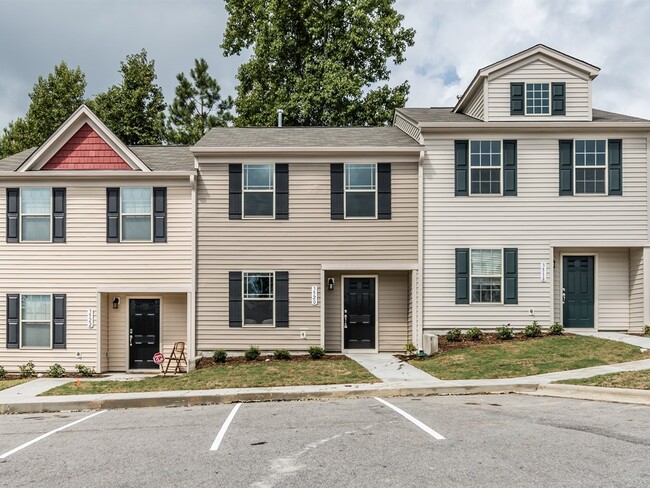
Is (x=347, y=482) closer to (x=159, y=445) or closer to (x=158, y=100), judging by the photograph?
(x=159, y=445)

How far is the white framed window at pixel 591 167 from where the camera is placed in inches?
774

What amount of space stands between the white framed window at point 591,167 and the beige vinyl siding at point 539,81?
957 mm

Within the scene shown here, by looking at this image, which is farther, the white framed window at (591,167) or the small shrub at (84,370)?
the white framed window at (591,167)

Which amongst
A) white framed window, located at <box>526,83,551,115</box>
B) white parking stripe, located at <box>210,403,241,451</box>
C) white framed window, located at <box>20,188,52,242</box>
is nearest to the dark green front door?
white framed window, located at <box>526,83,551,115</box>

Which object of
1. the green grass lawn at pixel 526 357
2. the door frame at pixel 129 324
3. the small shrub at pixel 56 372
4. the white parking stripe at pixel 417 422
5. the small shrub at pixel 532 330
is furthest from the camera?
the door frame at pixel 129 324

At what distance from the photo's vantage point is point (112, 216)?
20.0m

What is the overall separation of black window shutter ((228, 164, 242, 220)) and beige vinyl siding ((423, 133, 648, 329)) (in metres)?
5.50

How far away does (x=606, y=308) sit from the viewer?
781 inches

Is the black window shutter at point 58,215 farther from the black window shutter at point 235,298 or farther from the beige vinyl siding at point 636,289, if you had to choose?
the beige vinyl siding at point 636,289

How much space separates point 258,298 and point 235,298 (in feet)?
2.21

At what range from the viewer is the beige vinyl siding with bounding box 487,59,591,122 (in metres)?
19.9

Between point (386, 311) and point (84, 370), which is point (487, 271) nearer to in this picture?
point (386, 311)

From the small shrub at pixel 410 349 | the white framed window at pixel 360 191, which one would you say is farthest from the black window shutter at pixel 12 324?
the small shrub at pixel 410 349

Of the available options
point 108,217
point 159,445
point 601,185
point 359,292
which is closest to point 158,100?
point 108,217
